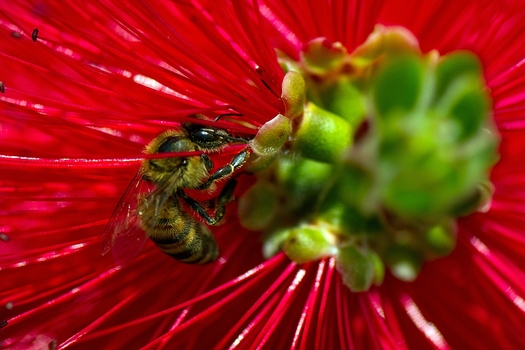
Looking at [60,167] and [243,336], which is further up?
[60,167]

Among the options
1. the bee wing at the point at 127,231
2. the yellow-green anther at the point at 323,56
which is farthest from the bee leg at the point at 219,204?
the yellow-green anther at the point at 323,56

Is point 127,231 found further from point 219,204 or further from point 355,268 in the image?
point 355,268

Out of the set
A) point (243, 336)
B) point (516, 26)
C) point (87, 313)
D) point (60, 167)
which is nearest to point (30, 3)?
point (60, 167)

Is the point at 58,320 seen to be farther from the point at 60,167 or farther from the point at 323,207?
the point at 323,207

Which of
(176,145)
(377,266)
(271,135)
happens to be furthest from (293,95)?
(377,266)

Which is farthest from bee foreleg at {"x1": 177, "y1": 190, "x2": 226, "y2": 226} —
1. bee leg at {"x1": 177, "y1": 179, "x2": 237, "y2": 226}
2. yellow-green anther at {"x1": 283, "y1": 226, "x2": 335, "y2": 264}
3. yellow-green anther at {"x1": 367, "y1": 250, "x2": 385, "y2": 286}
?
yellow-green anther at {"x1": 367, "y1": 250, "x2": 385, "y2": 286}

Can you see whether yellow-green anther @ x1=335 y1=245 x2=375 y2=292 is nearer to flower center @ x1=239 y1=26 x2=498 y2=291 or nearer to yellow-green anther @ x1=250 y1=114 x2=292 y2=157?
flower center @ x1=239 y1=26 x2=498 y2=291
